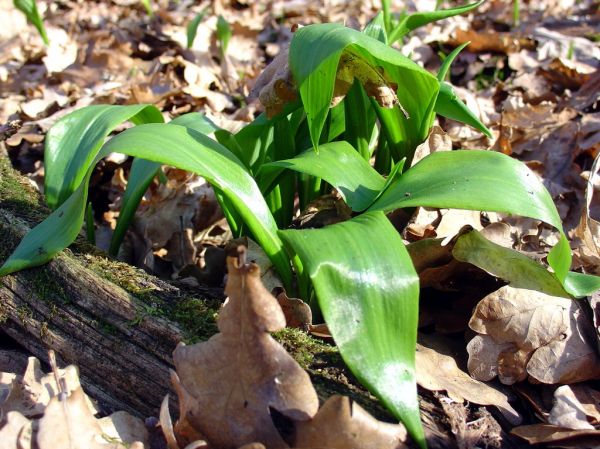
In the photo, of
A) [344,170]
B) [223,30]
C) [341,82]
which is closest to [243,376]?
[344,170]

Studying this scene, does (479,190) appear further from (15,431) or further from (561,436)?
(15,431)

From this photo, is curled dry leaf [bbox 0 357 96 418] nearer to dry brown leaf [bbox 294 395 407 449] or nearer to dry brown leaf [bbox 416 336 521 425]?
dry brown leaf [bbox 294 395 407 449]

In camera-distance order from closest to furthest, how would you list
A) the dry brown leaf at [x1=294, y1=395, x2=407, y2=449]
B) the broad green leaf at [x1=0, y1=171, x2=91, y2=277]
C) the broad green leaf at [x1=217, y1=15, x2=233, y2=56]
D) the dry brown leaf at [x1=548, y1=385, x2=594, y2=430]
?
the dry brown leaf at [x1=294, y1=395, x2=407, y2=449] → the dry brown leaf at [x1=548, y1=385, x2=594, y2=430] → the broad green leaf at [x1=0, y1=171, x2=91, y2=277] → the broad green leaf at [x1=217, y1=15, x2=233, y2=56]

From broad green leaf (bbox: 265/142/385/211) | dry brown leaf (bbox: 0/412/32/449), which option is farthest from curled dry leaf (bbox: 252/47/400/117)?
dry brown leaf (bbox: 0/412/32/449)

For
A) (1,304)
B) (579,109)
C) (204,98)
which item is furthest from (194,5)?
(1,304)

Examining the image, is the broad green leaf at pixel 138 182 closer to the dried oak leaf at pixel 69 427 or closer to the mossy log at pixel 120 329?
the mossy log at pixel 120 329

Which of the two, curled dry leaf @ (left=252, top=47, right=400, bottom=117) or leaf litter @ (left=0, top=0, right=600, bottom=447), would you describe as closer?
leaf litter @ (left=0, top=0, right=600, bottom=447)

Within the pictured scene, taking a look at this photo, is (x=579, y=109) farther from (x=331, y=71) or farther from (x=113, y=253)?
(x=113, y=253)

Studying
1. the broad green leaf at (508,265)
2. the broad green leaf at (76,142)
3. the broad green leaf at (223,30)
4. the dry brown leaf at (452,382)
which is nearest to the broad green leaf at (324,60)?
the broad green leaf at (508,265)
